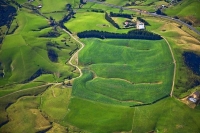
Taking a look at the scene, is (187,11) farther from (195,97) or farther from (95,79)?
(95,79)

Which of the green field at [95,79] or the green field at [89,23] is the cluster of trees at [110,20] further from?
the green field at [95,79]

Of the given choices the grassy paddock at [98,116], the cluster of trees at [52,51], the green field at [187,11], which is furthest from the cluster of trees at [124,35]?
the grassy paddock at [98,116]

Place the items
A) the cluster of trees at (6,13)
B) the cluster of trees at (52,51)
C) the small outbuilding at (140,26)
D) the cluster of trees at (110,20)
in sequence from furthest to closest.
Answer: the cluster of trees at (6,13), the cluster of trees at (110,20), the small outbuilding at (140,26), the cluster of trees at (52,51)

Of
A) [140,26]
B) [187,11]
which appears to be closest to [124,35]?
[140,26]

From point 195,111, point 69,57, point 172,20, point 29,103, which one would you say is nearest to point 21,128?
Answer: point 29,103

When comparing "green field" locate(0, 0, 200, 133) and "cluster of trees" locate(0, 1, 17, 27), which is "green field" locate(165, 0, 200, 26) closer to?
"green field" locate(0, 0, 200, 133)

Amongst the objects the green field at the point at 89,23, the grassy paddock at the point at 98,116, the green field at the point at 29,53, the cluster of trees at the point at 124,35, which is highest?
the green field at the point at 89,23
